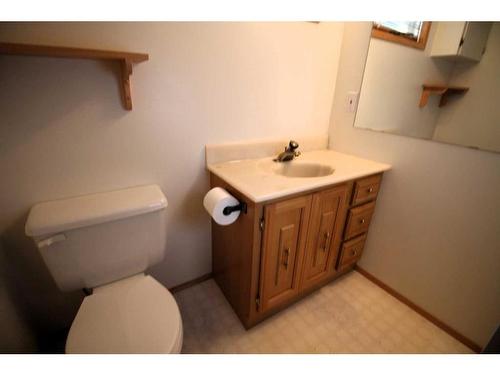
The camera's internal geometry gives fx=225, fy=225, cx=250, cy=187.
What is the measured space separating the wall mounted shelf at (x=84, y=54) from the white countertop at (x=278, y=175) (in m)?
0.54

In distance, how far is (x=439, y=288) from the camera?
1.32m

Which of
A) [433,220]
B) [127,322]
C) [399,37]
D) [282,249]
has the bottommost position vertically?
[127,322]

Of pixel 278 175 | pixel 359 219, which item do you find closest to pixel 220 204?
pixel 278 175

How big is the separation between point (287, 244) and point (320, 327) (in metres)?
0.60

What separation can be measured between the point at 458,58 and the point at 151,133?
163cm

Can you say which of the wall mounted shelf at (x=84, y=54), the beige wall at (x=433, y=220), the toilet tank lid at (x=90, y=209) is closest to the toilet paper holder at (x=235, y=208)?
the toilet tank lid at (x=90, y=209)

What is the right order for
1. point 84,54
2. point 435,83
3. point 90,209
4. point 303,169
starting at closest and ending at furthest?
point 84,54 < point 90,209 < point 435,83 < point 303,169

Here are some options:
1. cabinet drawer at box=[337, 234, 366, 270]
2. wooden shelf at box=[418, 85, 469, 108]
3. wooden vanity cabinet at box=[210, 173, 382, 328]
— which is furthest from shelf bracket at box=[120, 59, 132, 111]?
wooden shelf at box=[418, 85, 469, 108]

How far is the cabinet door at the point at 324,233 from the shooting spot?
1210 mm

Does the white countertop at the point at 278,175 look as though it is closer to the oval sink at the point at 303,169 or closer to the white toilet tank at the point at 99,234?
the oval sink at the point at 303,169

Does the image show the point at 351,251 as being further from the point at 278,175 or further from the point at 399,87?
the point at 399,87

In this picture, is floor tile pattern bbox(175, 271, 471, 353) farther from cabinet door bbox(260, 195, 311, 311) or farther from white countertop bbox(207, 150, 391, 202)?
white countertop bbox(207, 150, 391, 202)

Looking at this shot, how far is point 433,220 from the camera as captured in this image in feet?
4.20

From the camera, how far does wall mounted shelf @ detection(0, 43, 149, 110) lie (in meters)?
0.69
